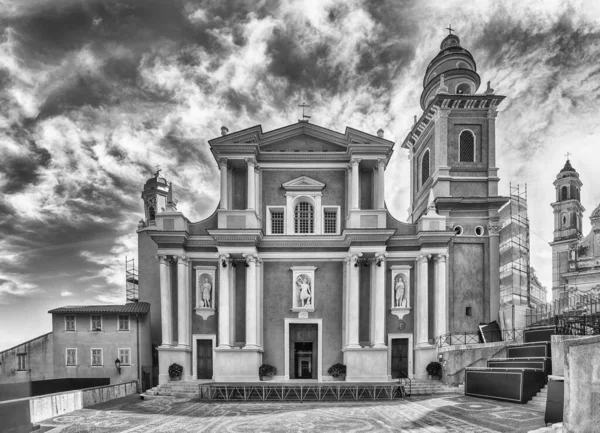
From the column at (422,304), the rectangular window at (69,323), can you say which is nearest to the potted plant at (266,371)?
the column at (422,304)

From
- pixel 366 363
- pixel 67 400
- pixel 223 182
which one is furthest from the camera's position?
pixel 223 182

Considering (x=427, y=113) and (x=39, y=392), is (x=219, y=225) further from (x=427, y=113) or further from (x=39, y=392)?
(x=427, y=113)

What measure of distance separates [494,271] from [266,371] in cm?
1645

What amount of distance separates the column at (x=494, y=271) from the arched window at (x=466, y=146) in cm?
516

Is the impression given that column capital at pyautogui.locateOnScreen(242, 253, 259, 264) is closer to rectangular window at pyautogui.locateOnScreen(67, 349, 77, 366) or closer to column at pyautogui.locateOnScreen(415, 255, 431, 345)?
column at pyautogui.locateOnScreen(415, 255, 431, 345)

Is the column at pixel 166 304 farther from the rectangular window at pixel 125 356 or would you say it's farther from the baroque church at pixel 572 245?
the baroque church at pixel 572 245

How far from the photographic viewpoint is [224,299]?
76.4ft

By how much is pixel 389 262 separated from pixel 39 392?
20979 millimetres

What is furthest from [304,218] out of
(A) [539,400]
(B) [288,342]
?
(A) [539,400]

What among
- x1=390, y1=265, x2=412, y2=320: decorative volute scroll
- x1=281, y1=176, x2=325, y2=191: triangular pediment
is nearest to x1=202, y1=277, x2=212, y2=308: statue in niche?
x1=281, y1=176, x2=325, y2=191: triangular pediment

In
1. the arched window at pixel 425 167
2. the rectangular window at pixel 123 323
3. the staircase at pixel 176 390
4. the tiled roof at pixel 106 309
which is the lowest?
A: the staircase at pixel 176 390

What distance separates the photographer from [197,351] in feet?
78.1

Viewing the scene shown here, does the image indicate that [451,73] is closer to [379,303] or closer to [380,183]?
[380,183]

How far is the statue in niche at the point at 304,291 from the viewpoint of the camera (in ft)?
78.7
